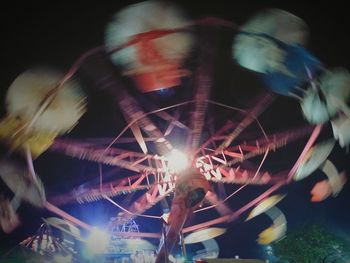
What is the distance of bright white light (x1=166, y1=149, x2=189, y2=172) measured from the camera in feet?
42.9

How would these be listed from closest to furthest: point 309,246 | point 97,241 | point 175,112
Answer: point 175,112 < point 309,246 < point 97,241

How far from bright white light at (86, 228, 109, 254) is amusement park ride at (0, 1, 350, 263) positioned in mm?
844

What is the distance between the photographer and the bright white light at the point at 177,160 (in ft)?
42.9

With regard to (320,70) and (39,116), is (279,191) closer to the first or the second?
(320,70)

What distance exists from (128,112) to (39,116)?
9.15ft

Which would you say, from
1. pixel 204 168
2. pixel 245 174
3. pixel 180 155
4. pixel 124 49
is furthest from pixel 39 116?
pixel 245 174

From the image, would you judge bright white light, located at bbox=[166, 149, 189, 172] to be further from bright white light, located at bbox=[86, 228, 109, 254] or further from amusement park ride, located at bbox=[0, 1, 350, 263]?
bright white light, located at bbox=[86, 228, 109, 254]

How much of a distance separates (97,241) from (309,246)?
432 inches

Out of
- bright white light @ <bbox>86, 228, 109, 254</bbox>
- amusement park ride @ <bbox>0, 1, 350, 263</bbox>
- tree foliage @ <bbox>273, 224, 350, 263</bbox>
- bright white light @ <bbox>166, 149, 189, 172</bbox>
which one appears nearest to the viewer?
amusement park ride @ <bbox>0, 1, 350, 263</bbox>

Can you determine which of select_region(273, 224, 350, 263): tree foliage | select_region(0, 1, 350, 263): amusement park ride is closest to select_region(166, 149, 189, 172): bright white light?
select_region(0, 1, 350, 263): amusement park ride

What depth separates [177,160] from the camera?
13164mm

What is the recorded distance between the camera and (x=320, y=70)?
10789 mm

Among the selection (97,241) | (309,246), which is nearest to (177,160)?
(97,241)

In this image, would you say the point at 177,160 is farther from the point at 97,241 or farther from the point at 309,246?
the point at 309,246
